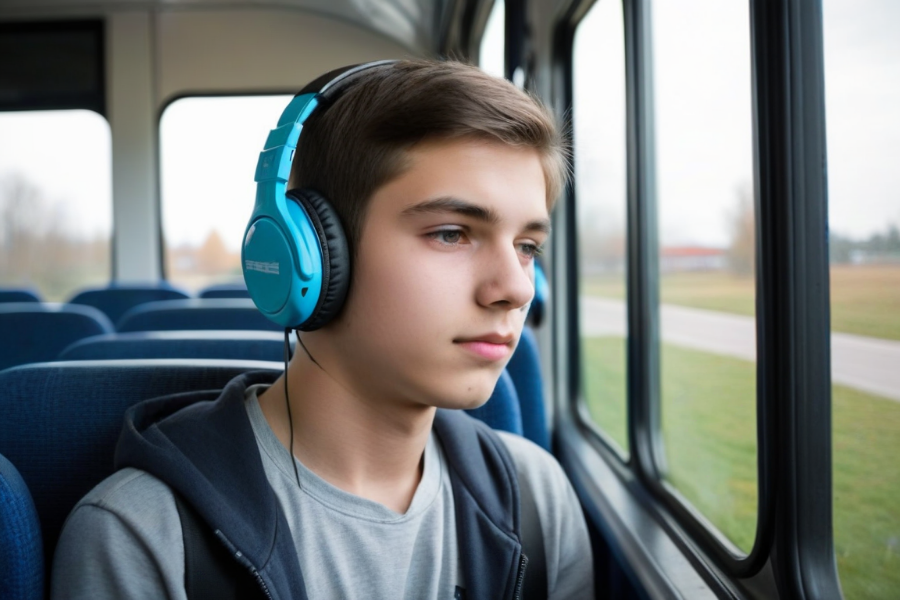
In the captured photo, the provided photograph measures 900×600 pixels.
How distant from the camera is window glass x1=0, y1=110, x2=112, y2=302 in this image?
21.4 ft

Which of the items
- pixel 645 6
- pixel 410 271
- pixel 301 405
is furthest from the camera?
pixel 645 6

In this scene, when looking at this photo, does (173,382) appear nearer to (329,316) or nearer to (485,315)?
(329,316)

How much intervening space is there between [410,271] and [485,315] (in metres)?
0.11

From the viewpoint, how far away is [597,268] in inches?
104

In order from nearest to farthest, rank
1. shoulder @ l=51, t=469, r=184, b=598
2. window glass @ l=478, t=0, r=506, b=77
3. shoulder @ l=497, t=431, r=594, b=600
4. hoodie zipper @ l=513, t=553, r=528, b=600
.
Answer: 1. shoulder @ l=51, t=469, r=184, b=598
2. hoodie zipper @ l=513, t=553, r=528, b=600
3. shoulder @ l=497, t=431, r=594, b=600
4. window glass @ l=478, t=0, r=506, b=77

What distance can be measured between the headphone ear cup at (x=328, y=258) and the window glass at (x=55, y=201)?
6.39 metres

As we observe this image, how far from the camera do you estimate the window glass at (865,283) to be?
1017 mm

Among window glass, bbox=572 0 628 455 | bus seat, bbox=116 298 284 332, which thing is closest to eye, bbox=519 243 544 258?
window glass, bbox=572 0 628 455

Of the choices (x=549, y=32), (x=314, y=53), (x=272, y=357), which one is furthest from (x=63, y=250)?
(x=272, y=357)

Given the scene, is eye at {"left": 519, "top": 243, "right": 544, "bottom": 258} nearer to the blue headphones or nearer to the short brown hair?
the short brown hair

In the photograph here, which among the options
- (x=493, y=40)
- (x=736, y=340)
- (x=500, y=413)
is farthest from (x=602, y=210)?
(x=493, y=40)

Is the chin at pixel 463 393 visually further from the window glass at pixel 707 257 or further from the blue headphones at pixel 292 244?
the window glass at pixel 707 257

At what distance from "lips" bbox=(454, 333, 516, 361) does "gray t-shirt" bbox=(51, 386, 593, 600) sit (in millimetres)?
275

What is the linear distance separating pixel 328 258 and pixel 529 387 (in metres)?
1.05
